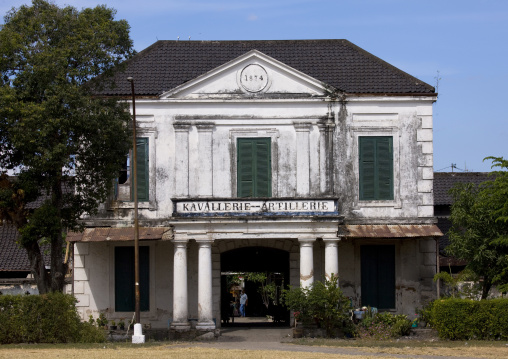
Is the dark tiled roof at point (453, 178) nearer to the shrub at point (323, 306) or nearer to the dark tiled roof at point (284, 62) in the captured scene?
the dark tiled roof at point (284, 62)

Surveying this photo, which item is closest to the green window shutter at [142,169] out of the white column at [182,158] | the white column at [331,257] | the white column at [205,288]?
the white column at [182,158]

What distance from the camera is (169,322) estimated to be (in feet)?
104

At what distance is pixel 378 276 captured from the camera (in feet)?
108

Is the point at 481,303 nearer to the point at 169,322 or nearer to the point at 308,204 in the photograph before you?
the point at 308,204

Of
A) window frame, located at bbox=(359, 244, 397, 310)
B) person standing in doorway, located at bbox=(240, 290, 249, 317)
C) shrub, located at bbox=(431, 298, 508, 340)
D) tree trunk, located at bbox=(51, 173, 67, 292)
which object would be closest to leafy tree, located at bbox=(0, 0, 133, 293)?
tree trunk, located at bbox=(51, 173, 67, 292)

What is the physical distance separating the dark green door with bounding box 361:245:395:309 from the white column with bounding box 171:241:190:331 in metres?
6.51

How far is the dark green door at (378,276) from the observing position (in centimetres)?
Answer: 3269

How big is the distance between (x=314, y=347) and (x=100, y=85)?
34.9ft

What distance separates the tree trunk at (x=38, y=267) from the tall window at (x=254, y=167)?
719 centimetres

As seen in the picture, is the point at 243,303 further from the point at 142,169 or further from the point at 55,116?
the point at 55,116

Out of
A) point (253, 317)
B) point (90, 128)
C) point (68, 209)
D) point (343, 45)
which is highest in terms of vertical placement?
point (343, 45)

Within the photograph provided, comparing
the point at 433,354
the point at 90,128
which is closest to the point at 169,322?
the point at 90,128

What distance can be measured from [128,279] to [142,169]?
3882 millimetres

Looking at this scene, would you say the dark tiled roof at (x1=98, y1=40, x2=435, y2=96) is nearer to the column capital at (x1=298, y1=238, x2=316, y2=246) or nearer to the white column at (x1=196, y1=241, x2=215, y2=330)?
the column capital at (x1=298, y1=238, x2=316, y2=246)
